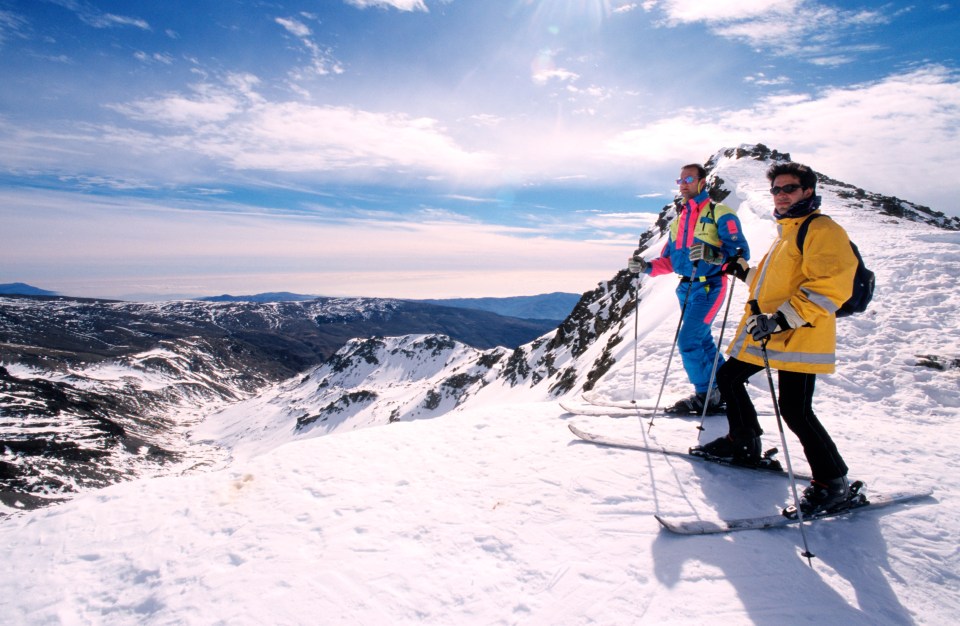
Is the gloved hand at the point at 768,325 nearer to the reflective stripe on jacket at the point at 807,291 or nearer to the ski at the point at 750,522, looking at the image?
the reflective stripe on jacket at the point at 807,291

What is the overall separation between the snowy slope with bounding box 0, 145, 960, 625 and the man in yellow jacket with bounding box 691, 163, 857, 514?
0.68 m

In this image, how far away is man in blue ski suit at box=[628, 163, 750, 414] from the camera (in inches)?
273

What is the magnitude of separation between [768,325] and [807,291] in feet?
1.44

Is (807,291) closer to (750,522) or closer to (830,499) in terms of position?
(830,499)

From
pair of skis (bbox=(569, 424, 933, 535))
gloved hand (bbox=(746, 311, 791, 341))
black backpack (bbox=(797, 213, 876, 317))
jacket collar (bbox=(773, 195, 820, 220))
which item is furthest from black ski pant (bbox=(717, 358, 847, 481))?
jacket collar (bbox=(773, 195, 820, 220))

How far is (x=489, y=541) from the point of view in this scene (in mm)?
4480

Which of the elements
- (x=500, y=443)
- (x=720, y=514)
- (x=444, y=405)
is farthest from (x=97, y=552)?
(x=444, y=405)

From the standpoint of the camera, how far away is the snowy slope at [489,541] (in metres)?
3.60

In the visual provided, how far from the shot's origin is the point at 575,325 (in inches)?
2233

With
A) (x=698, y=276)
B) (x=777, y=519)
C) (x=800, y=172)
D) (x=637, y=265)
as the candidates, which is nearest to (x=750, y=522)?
(x=777, y=519)

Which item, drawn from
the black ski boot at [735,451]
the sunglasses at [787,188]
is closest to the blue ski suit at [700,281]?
the black ski boot at [735,451]

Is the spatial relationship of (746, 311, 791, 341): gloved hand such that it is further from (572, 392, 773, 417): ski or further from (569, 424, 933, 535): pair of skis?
(572, 392, 773, 417): ski

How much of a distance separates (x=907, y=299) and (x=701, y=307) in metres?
9.55

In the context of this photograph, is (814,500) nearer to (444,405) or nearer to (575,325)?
(575,325)
